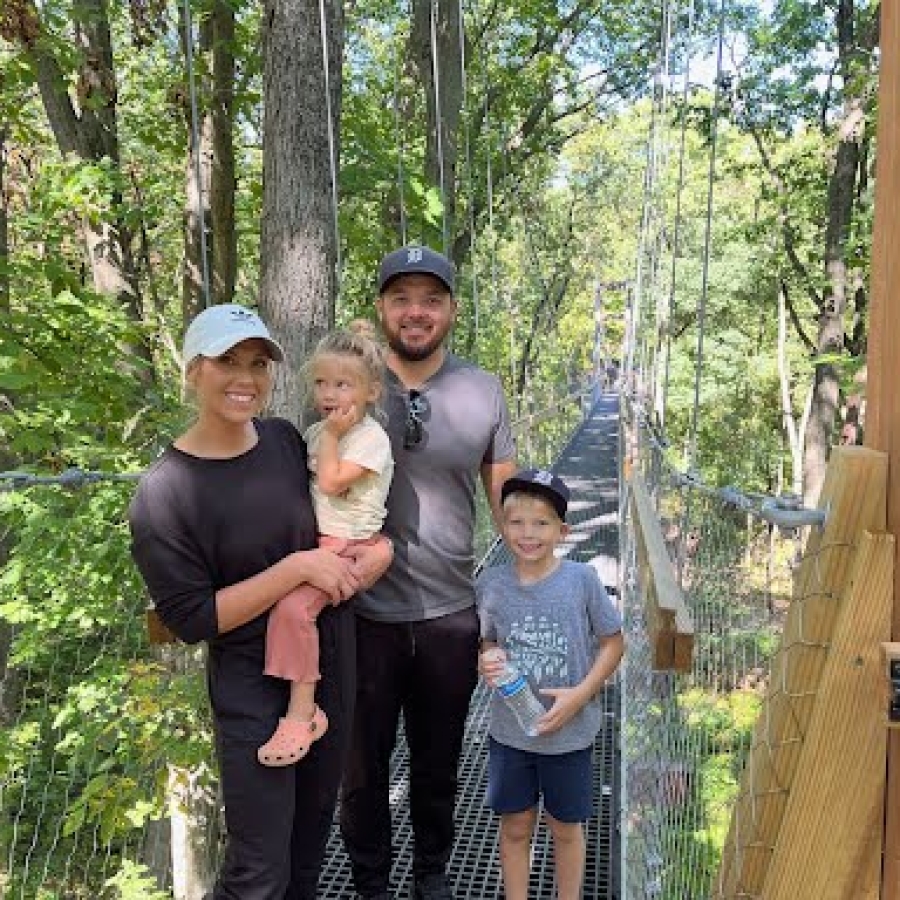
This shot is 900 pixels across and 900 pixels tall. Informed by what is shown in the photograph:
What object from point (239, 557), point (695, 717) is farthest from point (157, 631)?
point (695, 717)

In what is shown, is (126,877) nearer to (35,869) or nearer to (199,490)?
(35,869)

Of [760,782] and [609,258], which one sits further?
[609,258]

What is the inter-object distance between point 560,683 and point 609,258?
23334mm

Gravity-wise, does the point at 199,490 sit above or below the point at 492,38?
below

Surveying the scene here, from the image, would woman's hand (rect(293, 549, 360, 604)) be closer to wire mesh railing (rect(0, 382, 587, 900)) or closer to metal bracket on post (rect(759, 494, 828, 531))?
metal bracket on post (rect(759, 494, 828, 531))

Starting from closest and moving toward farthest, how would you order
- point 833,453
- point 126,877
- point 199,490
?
1. point 833,453
2. point 199,490
3. point 126,877

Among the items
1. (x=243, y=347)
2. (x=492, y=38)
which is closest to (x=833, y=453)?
(x=243, y=347)

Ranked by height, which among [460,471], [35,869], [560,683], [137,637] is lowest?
[35,869]

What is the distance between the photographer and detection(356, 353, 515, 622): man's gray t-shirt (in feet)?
4.53

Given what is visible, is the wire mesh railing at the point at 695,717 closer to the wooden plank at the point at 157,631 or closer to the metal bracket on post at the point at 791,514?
the metal bracket on post at the point at 791,514

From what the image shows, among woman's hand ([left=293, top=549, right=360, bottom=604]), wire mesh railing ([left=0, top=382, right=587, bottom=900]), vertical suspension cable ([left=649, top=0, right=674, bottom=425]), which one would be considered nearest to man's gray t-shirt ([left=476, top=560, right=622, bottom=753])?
woman's hand ([left=293, top=549, right=360, bottom=604])

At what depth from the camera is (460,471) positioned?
4.59 feet

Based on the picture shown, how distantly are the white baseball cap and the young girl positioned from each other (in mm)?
129

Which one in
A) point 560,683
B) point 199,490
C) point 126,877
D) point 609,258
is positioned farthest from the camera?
point 609,258
